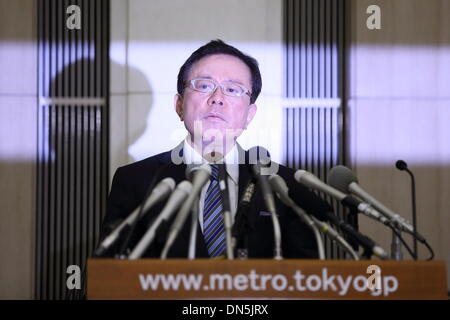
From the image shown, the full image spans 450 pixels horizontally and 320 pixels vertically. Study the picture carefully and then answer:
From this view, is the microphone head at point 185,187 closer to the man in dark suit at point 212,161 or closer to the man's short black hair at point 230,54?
the man in dark suit at point 212,161

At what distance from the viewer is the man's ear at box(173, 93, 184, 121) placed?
4.89 m

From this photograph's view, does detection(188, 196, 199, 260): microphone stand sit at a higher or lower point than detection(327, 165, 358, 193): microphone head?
lower

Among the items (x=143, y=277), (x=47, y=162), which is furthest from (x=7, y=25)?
(x=143, y=277)

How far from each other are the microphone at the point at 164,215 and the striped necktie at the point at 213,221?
891 mm

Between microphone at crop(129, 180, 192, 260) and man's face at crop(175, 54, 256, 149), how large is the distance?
194 cm

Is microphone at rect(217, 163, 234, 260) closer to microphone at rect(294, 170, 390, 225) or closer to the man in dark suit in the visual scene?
the man in dark suit

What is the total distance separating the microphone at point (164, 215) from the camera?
2291 millimetres

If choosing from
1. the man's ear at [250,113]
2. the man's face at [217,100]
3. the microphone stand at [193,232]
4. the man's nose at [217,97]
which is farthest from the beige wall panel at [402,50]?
the microphone stand at [193,232]

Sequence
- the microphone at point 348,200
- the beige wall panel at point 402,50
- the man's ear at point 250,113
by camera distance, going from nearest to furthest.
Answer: the microphone at point 348,200, the man's ear at point 250,113, the beige wall panel at point 402,50

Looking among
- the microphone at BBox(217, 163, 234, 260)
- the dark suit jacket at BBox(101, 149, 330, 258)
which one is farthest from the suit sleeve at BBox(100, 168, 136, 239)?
the microphone at BBox(217, 163, 234, 260)

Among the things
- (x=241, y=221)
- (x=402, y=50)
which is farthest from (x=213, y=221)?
(x=402, y=50)

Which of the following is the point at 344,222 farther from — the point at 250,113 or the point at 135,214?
the point at 250,113

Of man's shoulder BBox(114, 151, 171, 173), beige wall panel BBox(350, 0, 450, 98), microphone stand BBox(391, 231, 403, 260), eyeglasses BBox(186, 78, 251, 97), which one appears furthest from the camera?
beige wall panel BBox(350, 0, 450, 98)

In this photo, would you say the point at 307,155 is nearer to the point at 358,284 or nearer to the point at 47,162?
the point at 47,162
